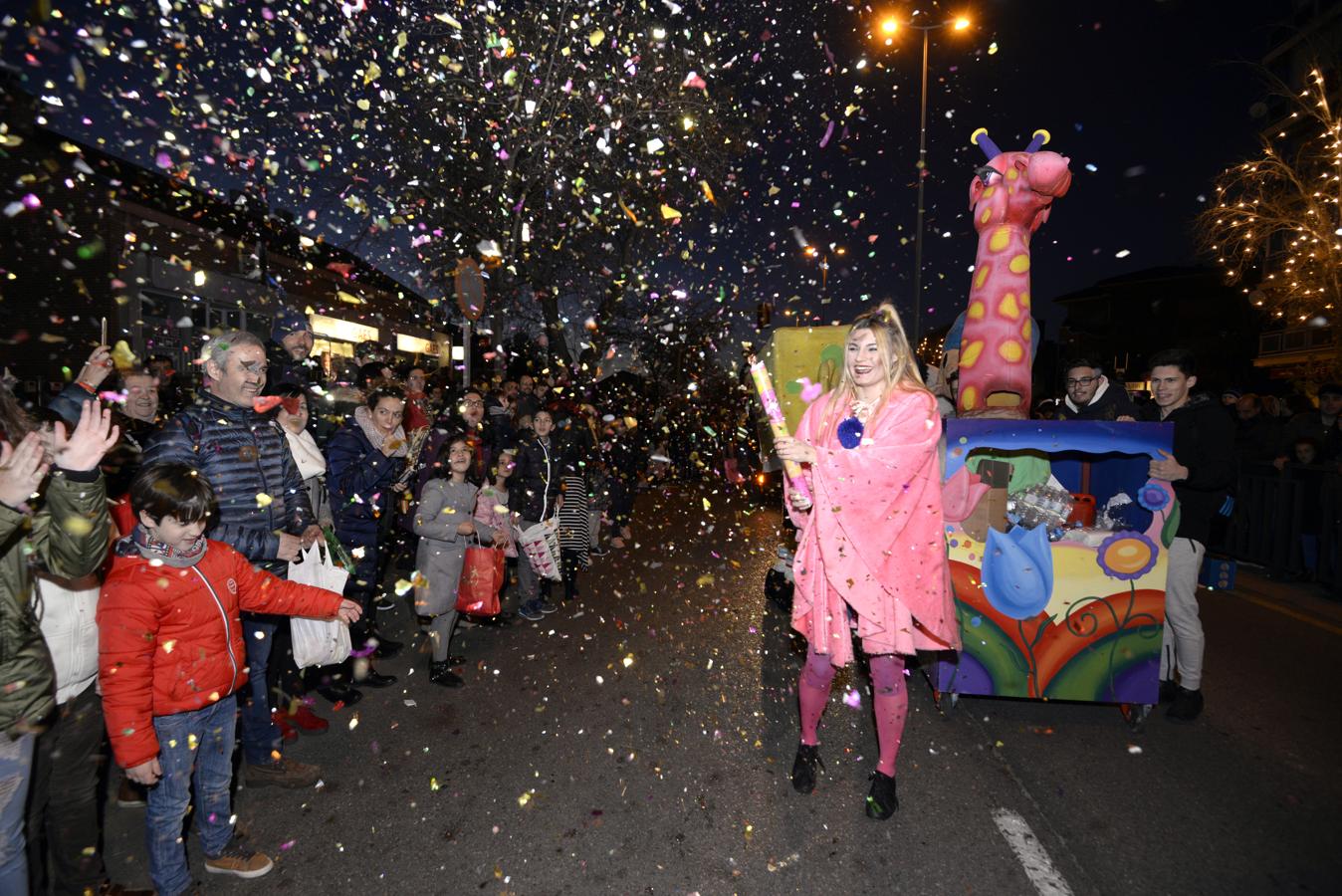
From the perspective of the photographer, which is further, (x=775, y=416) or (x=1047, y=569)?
(x=1047, y=569)

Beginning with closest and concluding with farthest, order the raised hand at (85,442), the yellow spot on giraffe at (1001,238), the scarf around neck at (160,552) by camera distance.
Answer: the raised hand at (85,442)
the scarf around neck at (160,552)
the yellow spot on giraffe at (1001,238)

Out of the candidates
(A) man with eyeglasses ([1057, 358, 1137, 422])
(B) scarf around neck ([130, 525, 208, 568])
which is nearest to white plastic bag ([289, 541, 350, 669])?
(B) scarf around neck ([130, 525, 208, 568])

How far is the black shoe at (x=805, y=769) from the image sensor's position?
3285 mm

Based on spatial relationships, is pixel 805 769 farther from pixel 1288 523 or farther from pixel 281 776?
pixel 1288 523

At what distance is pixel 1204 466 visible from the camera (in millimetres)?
3971

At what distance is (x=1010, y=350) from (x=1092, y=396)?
0.91 metres

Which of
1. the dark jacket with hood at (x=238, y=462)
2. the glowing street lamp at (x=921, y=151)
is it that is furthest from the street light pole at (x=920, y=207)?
the dark jacket with hood at (x=238, y=462)

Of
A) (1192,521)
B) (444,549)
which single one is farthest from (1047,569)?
(444,549)

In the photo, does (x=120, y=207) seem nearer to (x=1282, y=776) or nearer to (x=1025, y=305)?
(x=1025, y=305)

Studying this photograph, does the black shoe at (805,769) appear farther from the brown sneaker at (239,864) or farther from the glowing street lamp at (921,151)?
the glowing street lamp at (921,151)

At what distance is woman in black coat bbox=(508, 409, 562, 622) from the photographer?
6.09 meters

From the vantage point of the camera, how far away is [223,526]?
3.12 meters

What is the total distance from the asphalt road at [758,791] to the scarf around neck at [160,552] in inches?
51.7

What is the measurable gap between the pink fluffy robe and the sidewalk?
183 inches
